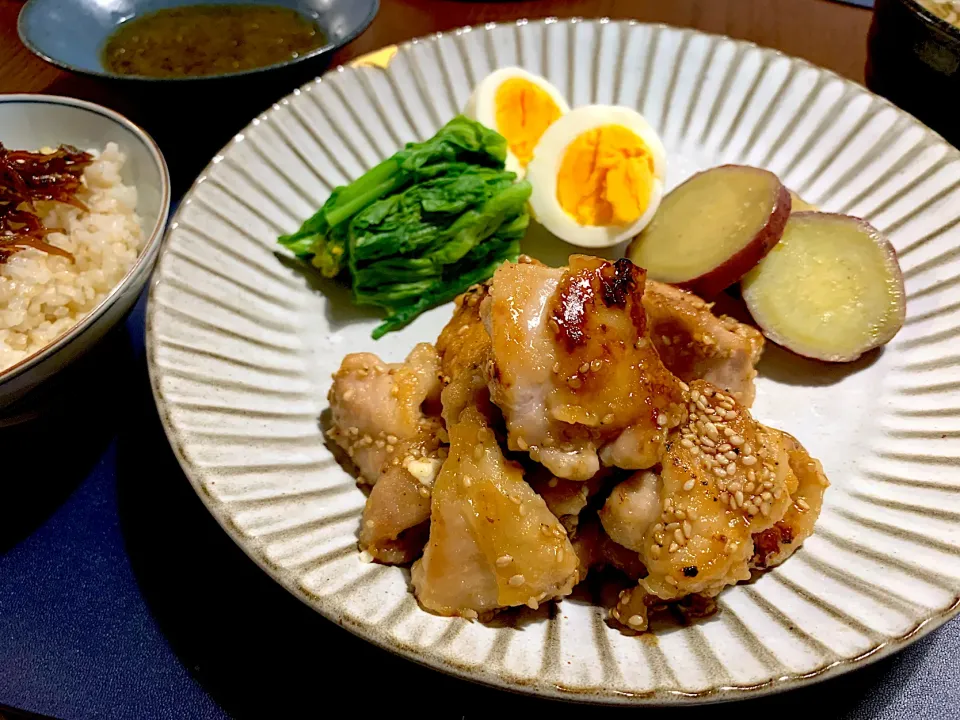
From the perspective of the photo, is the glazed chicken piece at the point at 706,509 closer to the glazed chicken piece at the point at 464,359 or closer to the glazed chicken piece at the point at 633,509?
the glazed chicken piece at the point at 633,509

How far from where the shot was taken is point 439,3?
420cm

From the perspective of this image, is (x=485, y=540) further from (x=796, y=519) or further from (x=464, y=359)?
(x=796, y=519)

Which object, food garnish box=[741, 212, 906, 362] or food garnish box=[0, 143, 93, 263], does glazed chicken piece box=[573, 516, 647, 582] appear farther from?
food garnish box=[0, 143, 93, 263]

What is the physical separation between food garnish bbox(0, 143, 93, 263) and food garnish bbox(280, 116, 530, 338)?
2.54ft

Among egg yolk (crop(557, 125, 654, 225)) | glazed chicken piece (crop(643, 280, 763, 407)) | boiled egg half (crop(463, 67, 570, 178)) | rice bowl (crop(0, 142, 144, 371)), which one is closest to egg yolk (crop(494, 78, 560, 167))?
boiled egg half (crop(463, 67, 570, 178))

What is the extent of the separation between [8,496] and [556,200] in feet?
6.94

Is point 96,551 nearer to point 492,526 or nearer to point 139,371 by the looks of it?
point 139,371

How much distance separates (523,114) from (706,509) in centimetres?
201

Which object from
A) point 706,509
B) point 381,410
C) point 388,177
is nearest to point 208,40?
point 388,177

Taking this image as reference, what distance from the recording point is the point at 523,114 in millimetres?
3018

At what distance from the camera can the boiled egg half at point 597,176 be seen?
2.68 meters

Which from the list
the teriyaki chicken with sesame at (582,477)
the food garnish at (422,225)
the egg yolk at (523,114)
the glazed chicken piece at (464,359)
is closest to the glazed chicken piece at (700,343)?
the teriyaki chicken with sesame at (582,477)

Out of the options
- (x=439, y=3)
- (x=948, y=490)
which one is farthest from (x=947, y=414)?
(x=439, y=3)

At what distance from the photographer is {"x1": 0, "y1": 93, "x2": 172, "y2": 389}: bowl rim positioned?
1.87 meters
